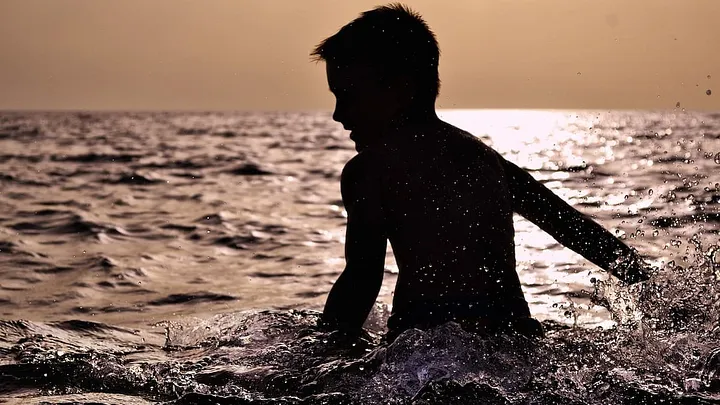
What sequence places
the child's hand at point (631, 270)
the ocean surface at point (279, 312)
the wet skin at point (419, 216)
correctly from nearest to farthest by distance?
1. the ocean surface at point (279, 312)
2. the wet skin at point (419, 216)
3. the child's hand at point (631, 270)

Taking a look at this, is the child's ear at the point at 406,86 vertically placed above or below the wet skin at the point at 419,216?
above

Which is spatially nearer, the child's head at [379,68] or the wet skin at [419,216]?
the wet skin at [419,216]

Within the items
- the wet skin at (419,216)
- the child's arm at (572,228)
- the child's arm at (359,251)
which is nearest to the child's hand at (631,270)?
the child's arm at (572,228)

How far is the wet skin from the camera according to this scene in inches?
124

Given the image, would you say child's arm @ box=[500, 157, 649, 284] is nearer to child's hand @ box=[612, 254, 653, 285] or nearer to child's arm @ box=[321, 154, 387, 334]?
child's hand @ box=[612, 254, 653, 285]

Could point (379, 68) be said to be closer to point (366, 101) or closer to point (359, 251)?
point (366, 101)

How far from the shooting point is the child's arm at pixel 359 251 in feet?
10.8

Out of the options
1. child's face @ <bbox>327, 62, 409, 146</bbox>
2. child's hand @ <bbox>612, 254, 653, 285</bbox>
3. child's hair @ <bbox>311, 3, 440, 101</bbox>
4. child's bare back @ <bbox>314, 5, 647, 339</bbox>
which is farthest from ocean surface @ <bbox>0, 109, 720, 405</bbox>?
child's hair @ <bbox>311, 3, 440, 101</bbox>

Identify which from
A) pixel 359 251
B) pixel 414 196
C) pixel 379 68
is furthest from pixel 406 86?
pixel 359 251

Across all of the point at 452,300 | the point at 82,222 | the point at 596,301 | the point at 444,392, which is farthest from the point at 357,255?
the point at 82,222

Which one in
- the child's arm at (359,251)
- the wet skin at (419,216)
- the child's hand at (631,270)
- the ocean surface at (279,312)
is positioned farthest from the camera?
the child's hand at (631,270)

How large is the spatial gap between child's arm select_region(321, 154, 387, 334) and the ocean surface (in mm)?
136

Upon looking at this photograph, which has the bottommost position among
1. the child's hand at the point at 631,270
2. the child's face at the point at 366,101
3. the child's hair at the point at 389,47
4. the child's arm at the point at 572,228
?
the child's hand at the point at 631,270

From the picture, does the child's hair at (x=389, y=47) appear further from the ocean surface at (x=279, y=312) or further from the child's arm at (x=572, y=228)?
the ocean surface at (x=279, y=312)
